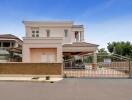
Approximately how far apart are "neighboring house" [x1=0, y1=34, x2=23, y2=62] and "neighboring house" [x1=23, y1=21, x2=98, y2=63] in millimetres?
3496

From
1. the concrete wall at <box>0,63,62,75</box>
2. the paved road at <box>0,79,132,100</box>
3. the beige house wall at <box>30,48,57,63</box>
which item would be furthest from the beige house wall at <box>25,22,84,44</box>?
the paved road at <box>0,79,132,100</box>

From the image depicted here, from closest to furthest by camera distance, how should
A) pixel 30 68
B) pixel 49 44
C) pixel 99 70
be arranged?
pixel 30 68, pixel 99 70, pixel 49 44

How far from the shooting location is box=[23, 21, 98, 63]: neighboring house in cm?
3034

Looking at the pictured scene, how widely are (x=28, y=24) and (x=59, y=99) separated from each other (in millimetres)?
26291

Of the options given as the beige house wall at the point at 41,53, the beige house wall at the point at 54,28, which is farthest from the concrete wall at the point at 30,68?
the beige house wall at the point at 54,28

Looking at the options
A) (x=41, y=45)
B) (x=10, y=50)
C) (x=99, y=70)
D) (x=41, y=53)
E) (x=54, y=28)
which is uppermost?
(x=54, y=28)

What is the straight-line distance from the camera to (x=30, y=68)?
22328 millimetres

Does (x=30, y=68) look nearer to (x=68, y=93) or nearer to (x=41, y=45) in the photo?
(x=41, y=45)

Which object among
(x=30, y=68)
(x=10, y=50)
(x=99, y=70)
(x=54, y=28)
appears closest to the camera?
(x=30, y=68)

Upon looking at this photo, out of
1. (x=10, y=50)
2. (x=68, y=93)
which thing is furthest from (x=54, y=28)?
(x=68, y=93)

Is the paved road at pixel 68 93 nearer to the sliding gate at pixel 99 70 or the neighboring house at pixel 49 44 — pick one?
the sliding gate at pixel 99 70

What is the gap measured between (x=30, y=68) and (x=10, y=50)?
46.3ft

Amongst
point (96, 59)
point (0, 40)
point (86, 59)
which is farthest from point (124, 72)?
point (0, 40)

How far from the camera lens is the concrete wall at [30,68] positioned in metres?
22.0
